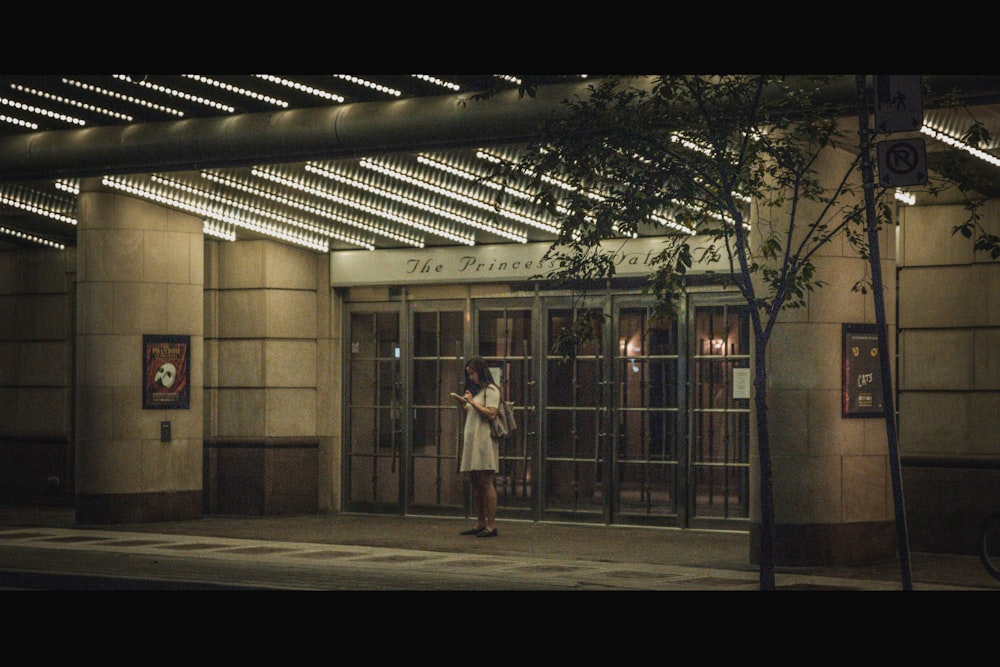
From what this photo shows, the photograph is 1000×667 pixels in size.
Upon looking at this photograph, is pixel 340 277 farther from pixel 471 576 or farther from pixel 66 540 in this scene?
pixel 471 576

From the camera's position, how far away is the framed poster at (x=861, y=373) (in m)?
14.7

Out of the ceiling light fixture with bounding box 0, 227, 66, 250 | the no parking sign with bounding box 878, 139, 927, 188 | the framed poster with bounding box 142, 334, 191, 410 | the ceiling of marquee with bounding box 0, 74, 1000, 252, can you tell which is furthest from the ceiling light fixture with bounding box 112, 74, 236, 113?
the no parking sign with bounding box 878, 139, 927, 188

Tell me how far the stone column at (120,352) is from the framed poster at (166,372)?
6cm

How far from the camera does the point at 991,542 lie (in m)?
14.1

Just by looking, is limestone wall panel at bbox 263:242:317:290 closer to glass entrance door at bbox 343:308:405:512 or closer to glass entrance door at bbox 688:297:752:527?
glass entrance door at bbox 343:308:405:512

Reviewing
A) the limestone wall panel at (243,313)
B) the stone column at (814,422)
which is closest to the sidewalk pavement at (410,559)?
the stone column at (814,422)

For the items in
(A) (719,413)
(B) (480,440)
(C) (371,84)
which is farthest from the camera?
(A) (719,413)

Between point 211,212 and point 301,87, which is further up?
point 301,87

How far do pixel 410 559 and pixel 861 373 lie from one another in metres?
4.49

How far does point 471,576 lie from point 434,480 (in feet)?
21.6

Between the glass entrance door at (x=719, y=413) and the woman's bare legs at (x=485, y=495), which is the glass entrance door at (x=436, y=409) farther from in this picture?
the glass entrance door at (x=719, y=413)

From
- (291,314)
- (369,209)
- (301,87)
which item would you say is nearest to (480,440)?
(369,209)

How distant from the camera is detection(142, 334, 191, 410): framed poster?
18875 millimetres

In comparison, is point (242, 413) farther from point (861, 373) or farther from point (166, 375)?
point (861, 373)
